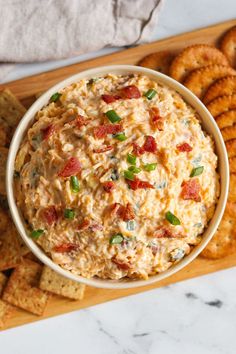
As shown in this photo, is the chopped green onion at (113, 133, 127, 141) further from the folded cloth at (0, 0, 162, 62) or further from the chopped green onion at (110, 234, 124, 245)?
the folded cloth at (0, 0, 162, 62)

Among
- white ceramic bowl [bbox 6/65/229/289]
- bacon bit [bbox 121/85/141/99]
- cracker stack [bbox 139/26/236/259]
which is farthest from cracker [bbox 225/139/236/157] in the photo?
bacon bit [bbox 121/85/141/99]

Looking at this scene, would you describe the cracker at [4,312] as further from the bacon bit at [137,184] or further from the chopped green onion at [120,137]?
Result: the chopped green onion at [120,137]

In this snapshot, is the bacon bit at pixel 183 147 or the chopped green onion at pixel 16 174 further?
the chopped green onion at pixel 16 174

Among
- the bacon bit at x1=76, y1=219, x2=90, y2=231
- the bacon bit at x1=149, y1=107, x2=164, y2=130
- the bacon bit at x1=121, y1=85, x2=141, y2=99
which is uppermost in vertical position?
the bacon bit at x1=121, y1=85, x2=141, y2=99

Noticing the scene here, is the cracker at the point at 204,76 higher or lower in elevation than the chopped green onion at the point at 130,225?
higher

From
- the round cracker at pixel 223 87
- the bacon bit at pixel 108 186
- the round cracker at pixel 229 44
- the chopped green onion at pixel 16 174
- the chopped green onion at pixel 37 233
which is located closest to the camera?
the bacon bit at pixel 108 186

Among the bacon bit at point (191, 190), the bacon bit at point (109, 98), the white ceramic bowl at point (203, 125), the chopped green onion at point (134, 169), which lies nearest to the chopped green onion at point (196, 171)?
the bacon bit at point (191, 190)

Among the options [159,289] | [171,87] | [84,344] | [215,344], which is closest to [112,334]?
[84,344]
